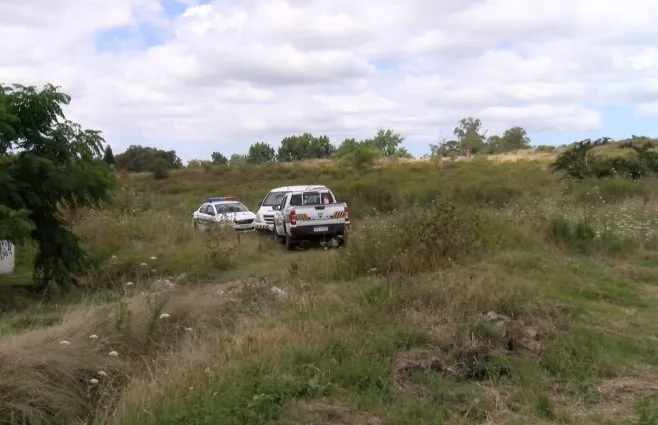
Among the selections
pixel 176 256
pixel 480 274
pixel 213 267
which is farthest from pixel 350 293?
pixel 176 256

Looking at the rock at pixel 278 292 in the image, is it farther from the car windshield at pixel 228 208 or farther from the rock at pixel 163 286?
the car windshield at pixel 228 208

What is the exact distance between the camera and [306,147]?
305ft

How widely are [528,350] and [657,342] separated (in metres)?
1.68

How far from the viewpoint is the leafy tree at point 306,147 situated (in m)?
92.6

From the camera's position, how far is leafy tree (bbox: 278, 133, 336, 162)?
304 ft

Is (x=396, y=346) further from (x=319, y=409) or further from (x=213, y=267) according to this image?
(x=213, y=267)

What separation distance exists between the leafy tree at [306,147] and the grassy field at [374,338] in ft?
260

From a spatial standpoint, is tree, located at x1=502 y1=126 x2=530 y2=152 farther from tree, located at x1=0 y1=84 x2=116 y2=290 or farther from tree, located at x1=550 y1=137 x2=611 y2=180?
tree, located at x1=0 y1=84 x2=116 y2=290

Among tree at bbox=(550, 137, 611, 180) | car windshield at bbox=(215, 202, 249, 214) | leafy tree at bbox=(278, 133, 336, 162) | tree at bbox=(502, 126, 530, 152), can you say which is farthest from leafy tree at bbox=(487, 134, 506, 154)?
car windshield at bbox=(215, 202, 249, 214)

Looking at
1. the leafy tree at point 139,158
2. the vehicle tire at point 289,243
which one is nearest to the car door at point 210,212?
the vehicle tire at point 289,243

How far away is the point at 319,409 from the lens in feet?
16.7

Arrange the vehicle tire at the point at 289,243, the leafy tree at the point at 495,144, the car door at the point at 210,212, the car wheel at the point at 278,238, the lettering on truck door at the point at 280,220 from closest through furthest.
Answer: the vehicle tire at the point at 289,243, the lettering on truck door at the point at 280,220, the car wheel at the point at 278,238, the car door at the point at 210,212, the leafy tree at the point at 495,144

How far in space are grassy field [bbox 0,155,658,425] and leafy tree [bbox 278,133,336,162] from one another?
7924cm

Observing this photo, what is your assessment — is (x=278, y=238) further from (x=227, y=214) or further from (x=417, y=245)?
(x=417, y=245)
